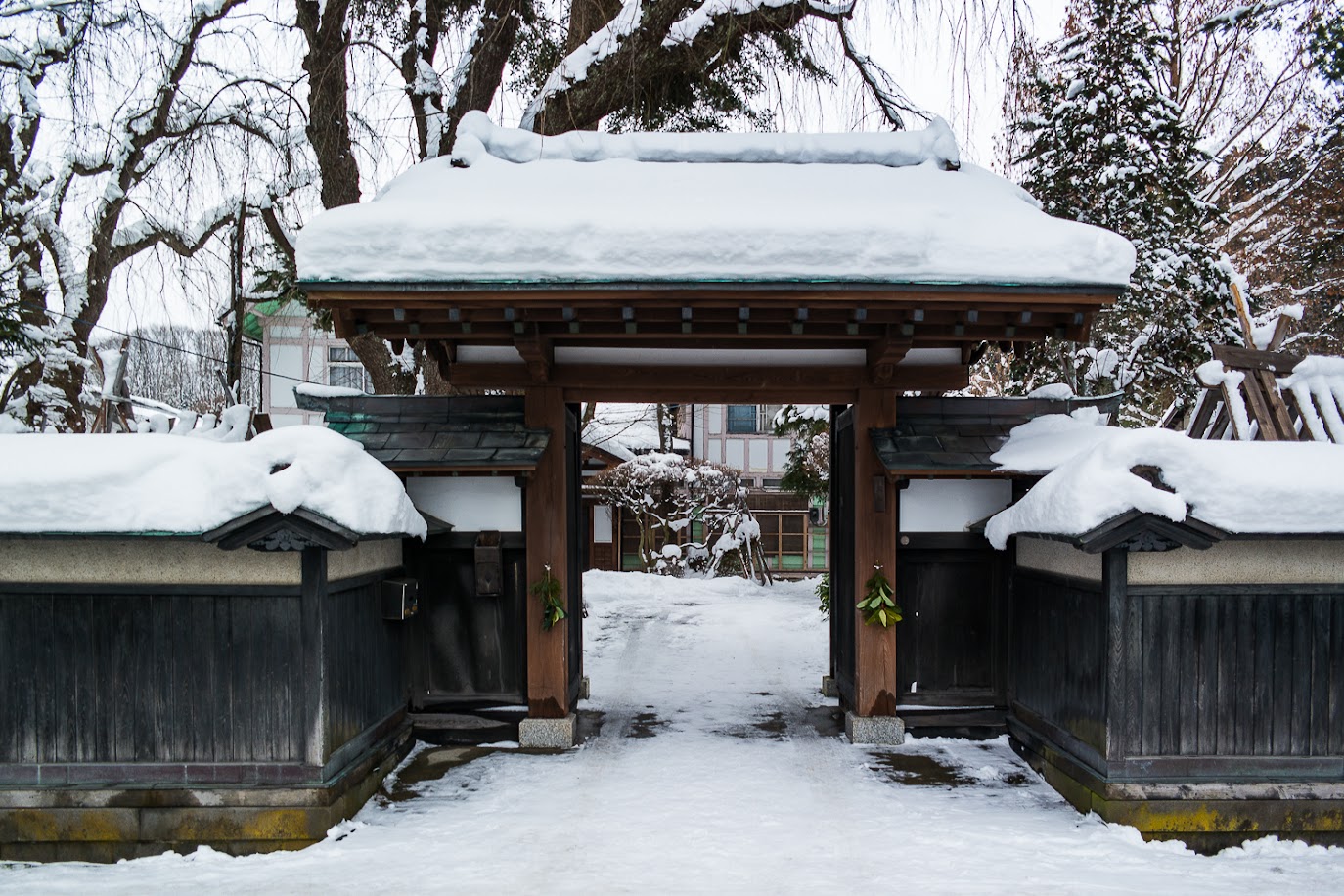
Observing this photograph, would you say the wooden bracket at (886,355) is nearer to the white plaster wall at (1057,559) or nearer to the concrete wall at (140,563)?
the white plaster wall at (1057,559)

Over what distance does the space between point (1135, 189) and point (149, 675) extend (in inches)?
483

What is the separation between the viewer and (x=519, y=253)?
6.00 metres

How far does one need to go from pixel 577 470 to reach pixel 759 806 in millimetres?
3871

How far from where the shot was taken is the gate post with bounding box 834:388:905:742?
23.2 feet

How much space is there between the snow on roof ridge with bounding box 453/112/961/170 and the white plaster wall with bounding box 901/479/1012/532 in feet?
9.02

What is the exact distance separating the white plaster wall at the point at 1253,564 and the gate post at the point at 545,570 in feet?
13.8

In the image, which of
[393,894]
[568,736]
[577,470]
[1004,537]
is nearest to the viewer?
[393,894]

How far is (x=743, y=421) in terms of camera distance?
26656 millimetres

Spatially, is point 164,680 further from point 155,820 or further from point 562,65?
point 562,65

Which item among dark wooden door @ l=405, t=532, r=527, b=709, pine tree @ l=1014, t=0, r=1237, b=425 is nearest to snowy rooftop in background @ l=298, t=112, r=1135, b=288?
dark wooden door @ l=405, t=532, r=527, b=709

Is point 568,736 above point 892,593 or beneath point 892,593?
beneath

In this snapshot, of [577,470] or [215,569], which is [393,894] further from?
[577,470]

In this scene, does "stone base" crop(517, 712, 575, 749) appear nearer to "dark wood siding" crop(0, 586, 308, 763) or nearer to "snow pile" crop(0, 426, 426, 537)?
"dark wood siding" crop(0, 586, 308, 763)

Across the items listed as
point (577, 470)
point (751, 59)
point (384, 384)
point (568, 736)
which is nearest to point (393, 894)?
point (568, 736)
